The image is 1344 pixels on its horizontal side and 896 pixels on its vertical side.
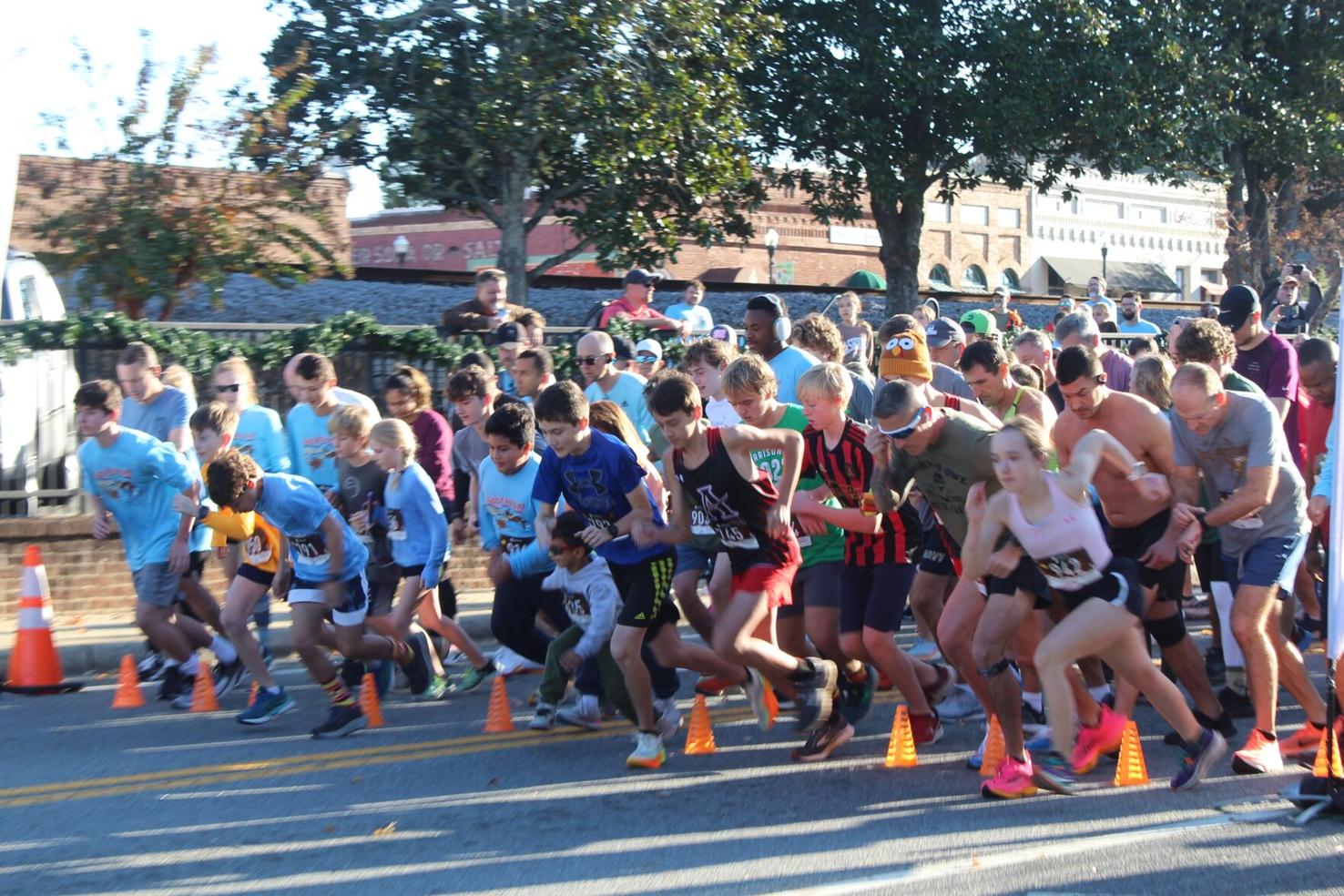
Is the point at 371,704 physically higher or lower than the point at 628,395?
lower

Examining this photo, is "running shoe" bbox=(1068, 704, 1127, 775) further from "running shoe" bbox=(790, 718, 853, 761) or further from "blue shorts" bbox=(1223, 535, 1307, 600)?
"running shoe" bbox=(790, 718, 853, 761)

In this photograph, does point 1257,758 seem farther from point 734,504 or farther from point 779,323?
point 779,323

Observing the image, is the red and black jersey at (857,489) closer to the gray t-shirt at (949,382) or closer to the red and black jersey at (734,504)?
the red and black jersey at (734,504)

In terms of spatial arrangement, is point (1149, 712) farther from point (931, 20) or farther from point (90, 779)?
point (931, 20)

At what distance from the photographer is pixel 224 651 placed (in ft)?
30.0

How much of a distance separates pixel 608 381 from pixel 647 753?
3563 mm

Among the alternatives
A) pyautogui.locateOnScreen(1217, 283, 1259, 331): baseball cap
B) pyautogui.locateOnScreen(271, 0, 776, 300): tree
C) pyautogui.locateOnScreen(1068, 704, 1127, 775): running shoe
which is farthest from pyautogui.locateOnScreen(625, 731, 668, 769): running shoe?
pyautogui.locateOnScreen(271, 0, 776, 300): tree

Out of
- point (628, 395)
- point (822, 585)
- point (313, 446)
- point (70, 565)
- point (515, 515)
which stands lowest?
point (70, 565)

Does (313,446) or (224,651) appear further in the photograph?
(313,446)

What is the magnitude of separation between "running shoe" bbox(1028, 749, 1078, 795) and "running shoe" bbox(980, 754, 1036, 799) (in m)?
0.03

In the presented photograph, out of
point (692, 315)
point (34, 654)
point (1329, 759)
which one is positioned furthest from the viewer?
point (692, 315)

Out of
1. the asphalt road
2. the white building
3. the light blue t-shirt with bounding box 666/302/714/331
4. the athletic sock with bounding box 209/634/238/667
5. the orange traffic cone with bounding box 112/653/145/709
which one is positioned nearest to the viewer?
the asphalt road

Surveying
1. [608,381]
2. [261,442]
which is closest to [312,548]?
[261,442]

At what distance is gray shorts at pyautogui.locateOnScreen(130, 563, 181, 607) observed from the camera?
9.02 metres
